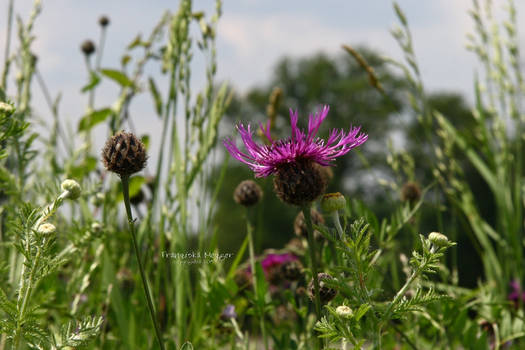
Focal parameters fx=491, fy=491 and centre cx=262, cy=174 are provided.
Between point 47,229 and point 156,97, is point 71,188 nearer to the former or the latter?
point 47,229

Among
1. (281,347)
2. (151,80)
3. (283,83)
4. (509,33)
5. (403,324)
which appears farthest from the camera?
(283,83)

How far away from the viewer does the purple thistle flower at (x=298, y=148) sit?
0.48m

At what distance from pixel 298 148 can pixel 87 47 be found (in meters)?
1.31

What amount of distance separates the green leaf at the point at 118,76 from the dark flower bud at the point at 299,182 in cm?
74

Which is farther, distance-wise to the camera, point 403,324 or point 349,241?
point 403,324

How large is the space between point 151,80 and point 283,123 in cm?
1607

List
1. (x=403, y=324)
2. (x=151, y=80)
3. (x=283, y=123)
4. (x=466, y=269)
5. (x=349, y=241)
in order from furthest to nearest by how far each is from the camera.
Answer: (x=283, y=123) < (x=466, y=269) < (x=151, y=80) < (x=403, y=324) < (x=349, y=241)

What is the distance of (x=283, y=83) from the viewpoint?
18.3m

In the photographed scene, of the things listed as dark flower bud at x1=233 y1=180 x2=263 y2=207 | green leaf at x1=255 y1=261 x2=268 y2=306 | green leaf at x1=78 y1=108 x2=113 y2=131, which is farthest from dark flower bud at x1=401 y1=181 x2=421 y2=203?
green leaf at x1=78 y1=108 x2=113 y2=131

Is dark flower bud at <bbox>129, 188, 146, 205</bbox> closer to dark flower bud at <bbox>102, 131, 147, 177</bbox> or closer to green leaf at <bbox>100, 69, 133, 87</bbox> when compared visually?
green leaf at <bbox>100, 69, 133, 87</bbox>

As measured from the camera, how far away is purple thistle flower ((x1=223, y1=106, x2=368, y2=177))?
48cm

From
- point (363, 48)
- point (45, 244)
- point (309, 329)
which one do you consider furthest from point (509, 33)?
point (363, 48)

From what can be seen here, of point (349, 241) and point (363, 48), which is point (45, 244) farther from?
point (363, 48)

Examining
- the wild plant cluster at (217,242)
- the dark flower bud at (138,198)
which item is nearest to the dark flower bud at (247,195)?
the wild plant cluster at (217,242)
